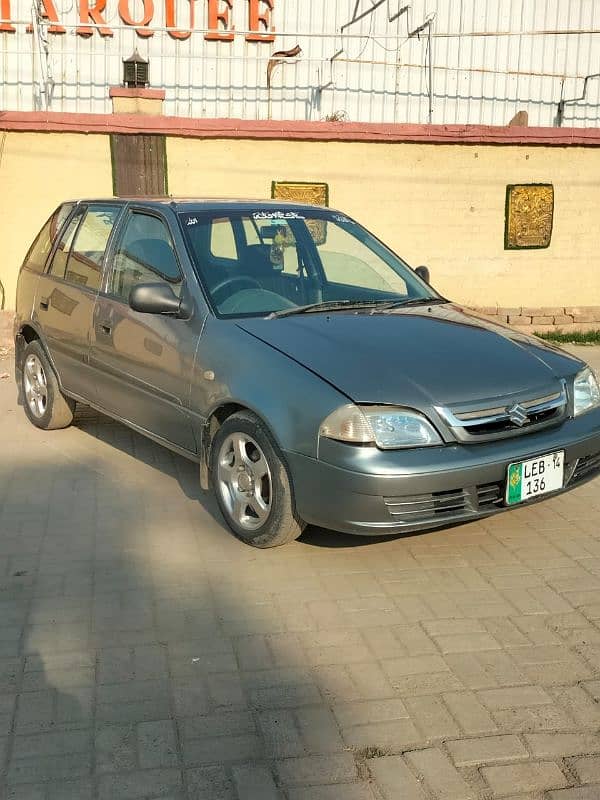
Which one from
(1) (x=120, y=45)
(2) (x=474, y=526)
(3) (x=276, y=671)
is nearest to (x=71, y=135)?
(1) (x=120, y=45)

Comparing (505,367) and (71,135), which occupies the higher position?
(71,135)

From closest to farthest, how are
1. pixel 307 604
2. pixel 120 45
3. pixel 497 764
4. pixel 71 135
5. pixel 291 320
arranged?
pixel 497 764 → pixel 307 604 → pixel 291 320 → pixel 71 135 → pixel 120 45

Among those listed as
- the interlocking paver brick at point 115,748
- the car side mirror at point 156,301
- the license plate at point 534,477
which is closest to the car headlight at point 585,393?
the license plate at point 534,477

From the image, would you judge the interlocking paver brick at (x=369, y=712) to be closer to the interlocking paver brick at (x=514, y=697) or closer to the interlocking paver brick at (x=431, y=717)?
the interlocking paver brick at (x=431, y=717)

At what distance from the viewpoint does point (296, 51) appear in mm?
14094

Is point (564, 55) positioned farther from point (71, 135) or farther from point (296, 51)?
point (71, 135)

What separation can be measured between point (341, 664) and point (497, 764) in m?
0.79

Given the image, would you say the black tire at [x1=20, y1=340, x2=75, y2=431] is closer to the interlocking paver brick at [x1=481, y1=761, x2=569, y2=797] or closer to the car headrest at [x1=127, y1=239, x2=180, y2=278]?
the car headrest at [x1=127, y1=239, x2=180, y2=278]

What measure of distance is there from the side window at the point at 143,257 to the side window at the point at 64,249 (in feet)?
2.61

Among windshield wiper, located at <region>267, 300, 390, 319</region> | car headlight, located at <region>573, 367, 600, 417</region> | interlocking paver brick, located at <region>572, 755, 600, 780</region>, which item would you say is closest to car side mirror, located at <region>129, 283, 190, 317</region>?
windshield wiper, located at <region>267, 300, 390, 319</region>

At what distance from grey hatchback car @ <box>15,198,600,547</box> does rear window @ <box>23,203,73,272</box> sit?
39 cm

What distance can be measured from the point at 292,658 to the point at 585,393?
2.09 metres

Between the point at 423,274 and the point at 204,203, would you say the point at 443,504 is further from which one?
the point at 204,203

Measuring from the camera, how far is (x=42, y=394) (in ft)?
22.3
